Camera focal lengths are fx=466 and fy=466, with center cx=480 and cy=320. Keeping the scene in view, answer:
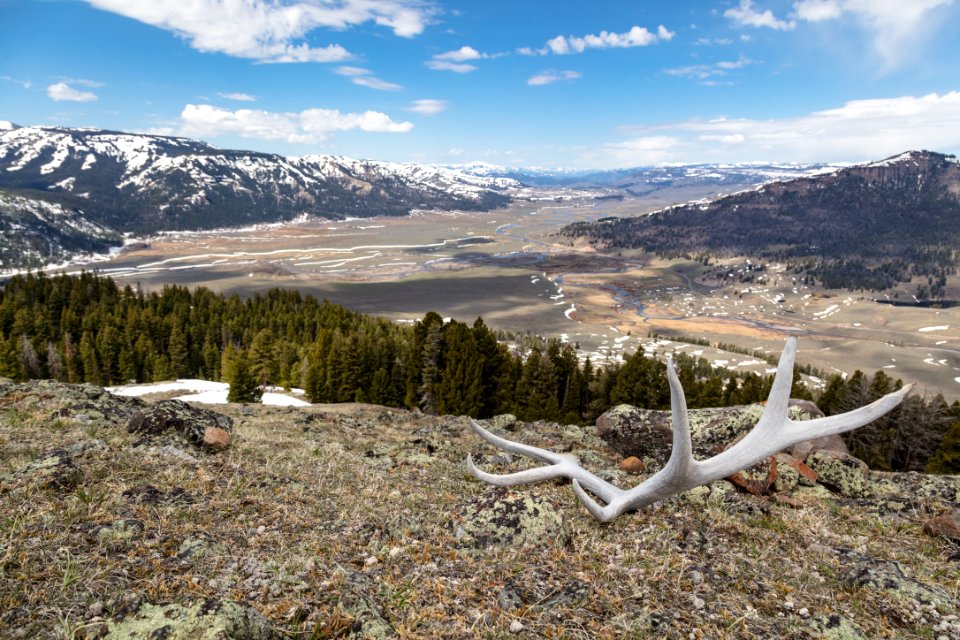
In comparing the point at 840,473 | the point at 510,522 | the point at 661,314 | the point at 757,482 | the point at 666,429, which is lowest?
the point at 661,314

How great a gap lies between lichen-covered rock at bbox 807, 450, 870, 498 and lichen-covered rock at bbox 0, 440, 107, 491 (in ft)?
49.3

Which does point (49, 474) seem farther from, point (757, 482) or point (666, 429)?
point (666, 429)

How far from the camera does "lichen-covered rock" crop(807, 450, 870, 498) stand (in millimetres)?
10883

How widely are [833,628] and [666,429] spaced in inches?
358

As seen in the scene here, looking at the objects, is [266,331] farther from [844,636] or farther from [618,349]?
[618,349]

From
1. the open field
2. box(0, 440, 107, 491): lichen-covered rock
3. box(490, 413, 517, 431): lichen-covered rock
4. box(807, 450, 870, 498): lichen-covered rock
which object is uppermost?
box(0, 440, 107, 491): lichen-covered rock

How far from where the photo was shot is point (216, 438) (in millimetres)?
10719

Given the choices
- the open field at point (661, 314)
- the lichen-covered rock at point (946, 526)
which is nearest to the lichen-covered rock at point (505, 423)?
the lichen-covered rock at point (946, 526)

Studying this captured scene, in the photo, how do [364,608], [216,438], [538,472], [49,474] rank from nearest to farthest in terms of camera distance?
[364,608], [49,474], [538,472], [216,438]

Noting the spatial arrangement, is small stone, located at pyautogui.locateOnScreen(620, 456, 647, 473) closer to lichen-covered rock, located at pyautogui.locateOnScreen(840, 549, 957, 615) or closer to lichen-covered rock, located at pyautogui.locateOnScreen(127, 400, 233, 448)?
lichen-covered rock, located at pyautogui.locateOnScreen(840, 549, 957, 615)

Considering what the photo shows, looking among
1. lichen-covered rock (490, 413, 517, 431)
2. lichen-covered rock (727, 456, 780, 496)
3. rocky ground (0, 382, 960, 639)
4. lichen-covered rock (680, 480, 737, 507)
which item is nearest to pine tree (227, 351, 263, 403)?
lichen-covered rock (490, 413, 517, 431)

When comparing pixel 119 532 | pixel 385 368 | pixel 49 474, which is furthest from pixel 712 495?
pixel 385 368

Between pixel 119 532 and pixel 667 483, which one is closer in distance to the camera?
pixel 119 532

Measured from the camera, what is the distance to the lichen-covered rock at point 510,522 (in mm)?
6832
